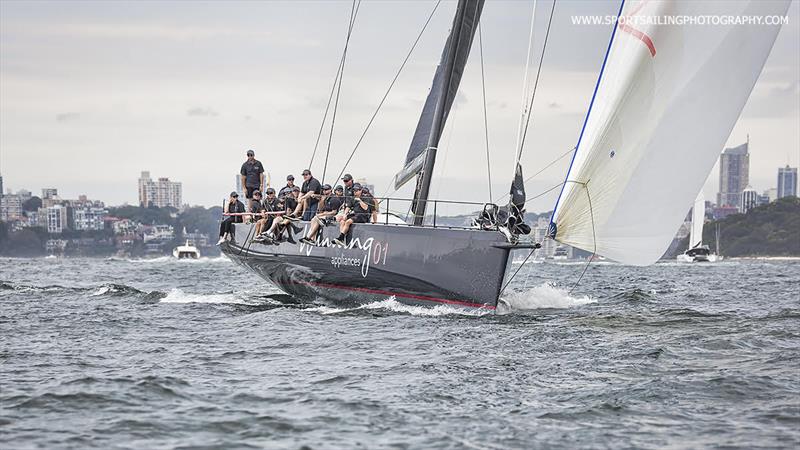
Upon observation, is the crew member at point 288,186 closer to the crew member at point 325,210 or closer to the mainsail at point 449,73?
the crew member at point 325,210

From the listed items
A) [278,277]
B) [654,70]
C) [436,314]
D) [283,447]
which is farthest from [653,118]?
[278,277]

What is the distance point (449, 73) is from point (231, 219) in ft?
22.3

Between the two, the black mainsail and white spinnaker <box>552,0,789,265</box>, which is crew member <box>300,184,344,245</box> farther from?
white spinnaker <box>552,0,789,265</box>

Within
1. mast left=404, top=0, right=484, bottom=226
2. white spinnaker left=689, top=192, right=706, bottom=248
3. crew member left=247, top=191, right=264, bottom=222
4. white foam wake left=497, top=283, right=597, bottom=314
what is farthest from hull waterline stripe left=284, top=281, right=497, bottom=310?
white spinnaker left=689, top=192, right=706, bottom=248

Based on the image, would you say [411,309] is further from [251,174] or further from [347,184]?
[251,174]

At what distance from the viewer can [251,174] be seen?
1969 centimetres

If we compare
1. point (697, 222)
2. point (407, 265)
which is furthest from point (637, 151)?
point (697, 222)

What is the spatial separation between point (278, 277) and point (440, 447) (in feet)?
39.2

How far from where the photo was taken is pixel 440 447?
6.88 m

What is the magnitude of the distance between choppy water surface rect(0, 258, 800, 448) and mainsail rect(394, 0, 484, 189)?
2.80 metres

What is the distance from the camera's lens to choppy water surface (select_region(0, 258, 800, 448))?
287 inches

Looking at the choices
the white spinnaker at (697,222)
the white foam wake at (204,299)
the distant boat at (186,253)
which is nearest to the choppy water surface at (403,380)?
the white foam wake at (204,299)

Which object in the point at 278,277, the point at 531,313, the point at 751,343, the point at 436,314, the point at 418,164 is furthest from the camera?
the point at 278,277

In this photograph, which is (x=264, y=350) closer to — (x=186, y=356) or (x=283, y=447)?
(x=186, y=356)
